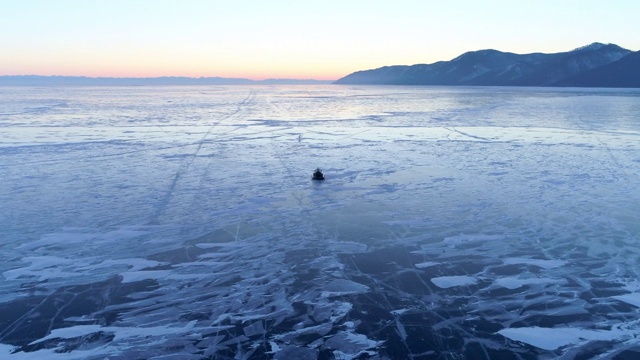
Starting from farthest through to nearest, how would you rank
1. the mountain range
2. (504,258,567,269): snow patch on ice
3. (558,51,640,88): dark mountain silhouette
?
the mountain range < (558,51,640,88): dark mountain silhouette < (504,258,567,269): snow patch on ice

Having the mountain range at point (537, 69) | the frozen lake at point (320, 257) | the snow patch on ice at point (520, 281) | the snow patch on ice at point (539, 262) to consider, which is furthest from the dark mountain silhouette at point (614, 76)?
the snow patch on ice at point (520, 281)

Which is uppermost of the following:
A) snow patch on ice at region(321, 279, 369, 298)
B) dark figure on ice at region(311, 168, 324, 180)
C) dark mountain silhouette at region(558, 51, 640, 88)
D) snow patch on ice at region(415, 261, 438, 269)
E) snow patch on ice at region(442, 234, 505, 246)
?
dark mountain silhouette at region(558, 51, 640, 88)

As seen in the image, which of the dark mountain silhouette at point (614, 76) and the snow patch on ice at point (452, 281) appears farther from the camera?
the dark mountain silhouette at point (614, 76)

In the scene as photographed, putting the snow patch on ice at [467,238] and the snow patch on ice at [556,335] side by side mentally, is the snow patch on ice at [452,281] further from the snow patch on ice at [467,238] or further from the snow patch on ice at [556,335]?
the snow patch on ice at [467,238]

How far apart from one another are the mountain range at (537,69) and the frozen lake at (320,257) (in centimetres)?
10390

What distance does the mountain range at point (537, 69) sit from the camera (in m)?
102

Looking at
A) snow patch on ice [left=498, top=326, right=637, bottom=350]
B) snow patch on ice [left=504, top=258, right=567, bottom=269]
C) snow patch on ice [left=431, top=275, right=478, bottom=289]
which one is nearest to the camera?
snow patch on ice [left=498, top=326, right=637, bottom=350]

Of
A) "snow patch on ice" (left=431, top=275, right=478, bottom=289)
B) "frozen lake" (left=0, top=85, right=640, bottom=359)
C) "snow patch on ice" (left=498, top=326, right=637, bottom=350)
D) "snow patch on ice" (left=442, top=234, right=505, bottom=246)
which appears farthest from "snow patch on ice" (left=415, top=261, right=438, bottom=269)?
"snow patch on ice" (left=498, top=326, right=637, bottom=350)

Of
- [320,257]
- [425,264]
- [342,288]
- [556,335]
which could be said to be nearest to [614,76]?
[425,264]

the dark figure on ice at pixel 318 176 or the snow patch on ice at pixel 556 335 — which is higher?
the dark figure on ice at pixel 318 176

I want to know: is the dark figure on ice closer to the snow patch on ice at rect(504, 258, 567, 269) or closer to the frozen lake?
the frozen lake

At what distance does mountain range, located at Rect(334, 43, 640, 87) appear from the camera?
334 feet

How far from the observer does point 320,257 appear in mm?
5691

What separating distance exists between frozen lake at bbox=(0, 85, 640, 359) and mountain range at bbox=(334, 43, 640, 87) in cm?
10390
